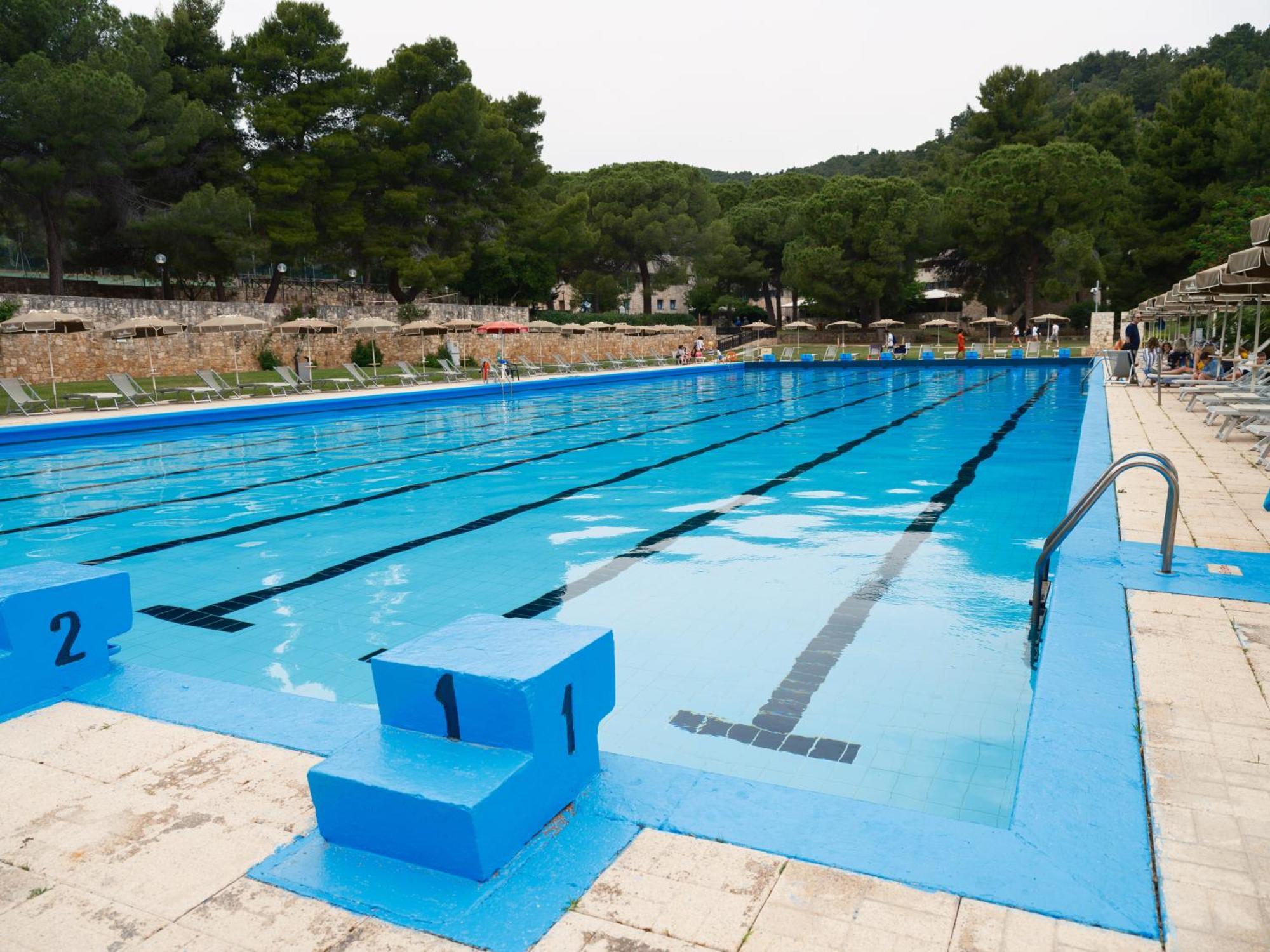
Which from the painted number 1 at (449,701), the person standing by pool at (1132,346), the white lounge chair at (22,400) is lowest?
the painted number 1 at (449,701)

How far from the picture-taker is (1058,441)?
1134 cm

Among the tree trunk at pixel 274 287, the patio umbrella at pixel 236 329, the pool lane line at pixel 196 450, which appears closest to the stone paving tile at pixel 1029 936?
the pool lane line at pixel 196 450

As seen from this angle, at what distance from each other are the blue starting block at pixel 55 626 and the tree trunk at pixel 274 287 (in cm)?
3021

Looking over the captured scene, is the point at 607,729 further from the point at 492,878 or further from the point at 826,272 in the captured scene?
the point at 826,272

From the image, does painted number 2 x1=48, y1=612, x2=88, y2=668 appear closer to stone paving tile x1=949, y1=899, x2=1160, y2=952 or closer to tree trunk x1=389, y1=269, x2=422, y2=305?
stone paving tile x1=949, y1=899, x2=1160, y2=952

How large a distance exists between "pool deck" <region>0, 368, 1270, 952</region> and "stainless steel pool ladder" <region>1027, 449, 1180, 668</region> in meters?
0.90

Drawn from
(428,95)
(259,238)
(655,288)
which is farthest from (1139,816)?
(655,288)

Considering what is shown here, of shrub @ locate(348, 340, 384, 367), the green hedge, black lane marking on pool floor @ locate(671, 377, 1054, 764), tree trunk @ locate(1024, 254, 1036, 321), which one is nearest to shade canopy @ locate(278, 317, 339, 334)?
shrub @ locate(348, 340, 384, 367)

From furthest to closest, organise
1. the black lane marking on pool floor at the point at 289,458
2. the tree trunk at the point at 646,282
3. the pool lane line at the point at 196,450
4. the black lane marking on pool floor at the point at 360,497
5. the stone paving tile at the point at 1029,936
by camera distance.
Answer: the tree trunk at the point at 646,282 < the pool lane line at the point at 196,450 < the black lane marking on pool floor at the point at 289,458 < the black lane marking on pool floor at the point at 360,497 < the stone paving tile at the point at 1029,936

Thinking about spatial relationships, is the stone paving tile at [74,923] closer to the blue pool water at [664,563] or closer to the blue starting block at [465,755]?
the blue starting block at [465,755]

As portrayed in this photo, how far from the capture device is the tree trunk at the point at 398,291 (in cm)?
3422

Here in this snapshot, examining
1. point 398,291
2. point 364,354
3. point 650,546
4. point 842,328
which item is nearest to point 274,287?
point 398,291

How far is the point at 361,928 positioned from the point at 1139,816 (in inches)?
69.6

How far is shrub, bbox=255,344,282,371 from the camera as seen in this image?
24.2m
